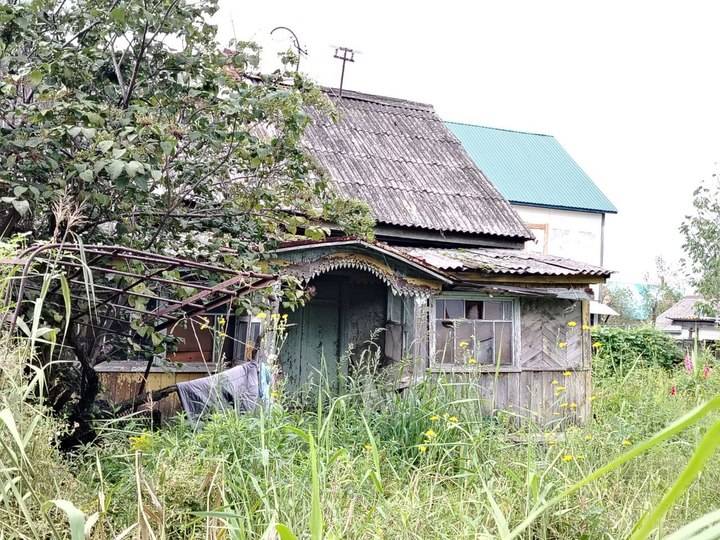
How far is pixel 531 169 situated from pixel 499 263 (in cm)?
1231

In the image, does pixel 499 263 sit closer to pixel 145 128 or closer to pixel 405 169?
pixel 405 169

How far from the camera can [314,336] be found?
33.2ft

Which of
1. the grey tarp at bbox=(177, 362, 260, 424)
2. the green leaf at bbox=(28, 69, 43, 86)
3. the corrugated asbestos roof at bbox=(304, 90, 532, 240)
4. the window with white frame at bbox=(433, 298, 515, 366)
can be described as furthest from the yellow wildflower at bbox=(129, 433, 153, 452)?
the corrugated asbestos roof at bbox=(304, 90, 532, 240)

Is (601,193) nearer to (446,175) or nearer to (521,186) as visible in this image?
(521,186)

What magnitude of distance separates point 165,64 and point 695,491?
456 centimetres

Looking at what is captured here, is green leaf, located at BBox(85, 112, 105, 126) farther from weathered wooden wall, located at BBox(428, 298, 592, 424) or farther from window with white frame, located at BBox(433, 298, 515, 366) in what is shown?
weathered wooden wall, located at BBox(428, 298, 592, 424)

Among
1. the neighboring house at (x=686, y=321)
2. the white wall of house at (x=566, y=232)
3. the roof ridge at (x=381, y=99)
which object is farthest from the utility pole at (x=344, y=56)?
the neighboring house at (x=686, y=321)

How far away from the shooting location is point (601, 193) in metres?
20.2

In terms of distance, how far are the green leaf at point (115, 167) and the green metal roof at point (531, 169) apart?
15532 mm

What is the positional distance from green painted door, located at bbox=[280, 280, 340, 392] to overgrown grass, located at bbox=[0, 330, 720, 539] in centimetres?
459

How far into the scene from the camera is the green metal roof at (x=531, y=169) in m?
19.3

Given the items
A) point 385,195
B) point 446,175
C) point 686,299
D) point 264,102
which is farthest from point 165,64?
point 686,299

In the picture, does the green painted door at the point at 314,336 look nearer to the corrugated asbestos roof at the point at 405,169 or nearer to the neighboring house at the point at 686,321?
the corrugated asbestos roof at the point at 405,169

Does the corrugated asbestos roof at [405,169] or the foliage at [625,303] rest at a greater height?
the corrugated asbestos roof at [405,169]
